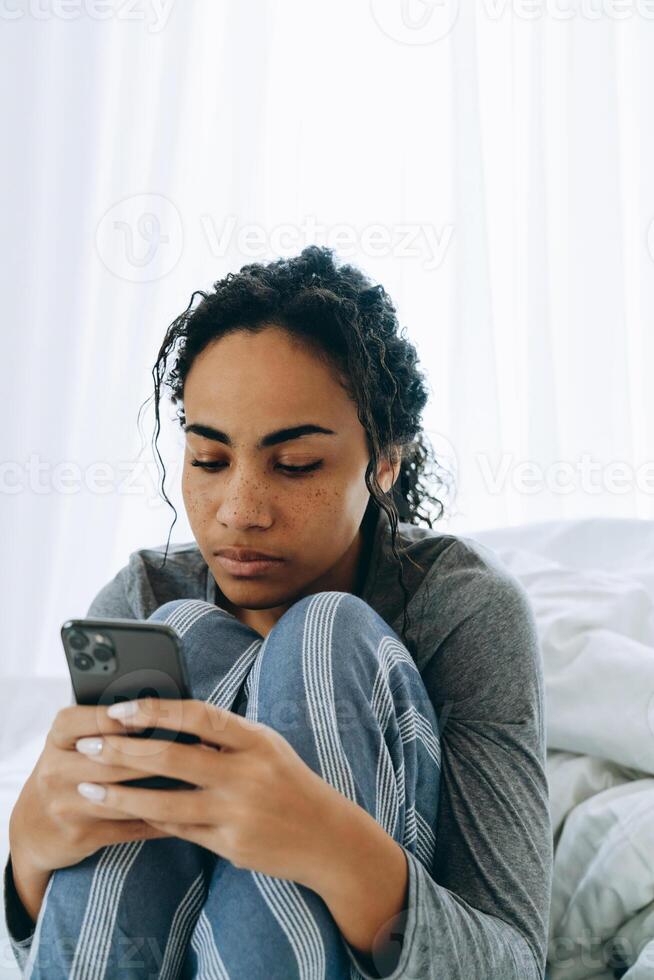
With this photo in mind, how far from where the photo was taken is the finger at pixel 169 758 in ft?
1.98

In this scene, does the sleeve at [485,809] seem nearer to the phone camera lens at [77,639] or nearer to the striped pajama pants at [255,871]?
the striped pajama pants at [255,871]

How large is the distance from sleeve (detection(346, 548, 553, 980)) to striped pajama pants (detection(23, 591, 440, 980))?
30mm

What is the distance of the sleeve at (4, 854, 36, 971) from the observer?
2.41 ft

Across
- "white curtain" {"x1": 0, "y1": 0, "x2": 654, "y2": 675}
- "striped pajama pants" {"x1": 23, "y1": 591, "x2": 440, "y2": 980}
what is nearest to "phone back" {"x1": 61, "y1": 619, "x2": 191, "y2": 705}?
"striped pajama pants" {"x1": 23, "y1": 591, "x2": 440, "y2": 980}

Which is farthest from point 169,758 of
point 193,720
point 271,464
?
point 271,464

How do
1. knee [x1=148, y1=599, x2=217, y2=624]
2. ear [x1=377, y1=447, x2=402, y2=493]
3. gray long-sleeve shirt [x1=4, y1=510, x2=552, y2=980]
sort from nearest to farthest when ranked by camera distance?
gray long-sleeve shirt [x1=4, y1=510, x2=552, y2=980]
knee [x1=148, y1=599, x2=217, y2=624]
ear [x1=377, y1=447, x2=402, y2=493]

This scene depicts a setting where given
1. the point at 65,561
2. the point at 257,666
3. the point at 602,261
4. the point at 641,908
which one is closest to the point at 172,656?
the point at 257,666

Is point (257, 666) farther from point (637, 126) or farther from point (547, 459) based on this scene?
point (637, 126)

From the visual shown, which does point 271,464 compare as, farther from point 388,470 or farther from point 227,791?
point 227,791

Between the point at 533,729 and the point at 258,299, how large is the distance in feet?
1.54
